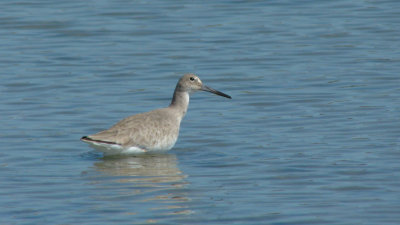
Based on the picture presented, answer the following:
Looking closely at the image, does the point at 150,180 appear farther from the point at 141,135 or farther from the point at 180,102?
the point at 180,102

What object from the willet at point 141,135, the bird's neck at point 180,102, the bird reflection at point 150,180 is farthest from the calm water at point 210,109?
the bird's neck at point 180,102

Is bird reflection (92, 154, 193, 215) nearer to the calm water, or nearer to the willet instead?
the calm water

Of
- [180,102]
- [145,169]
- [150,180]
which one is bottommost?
[145,169]

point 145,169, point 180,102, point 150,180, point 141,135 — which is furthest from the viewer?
point 180,102

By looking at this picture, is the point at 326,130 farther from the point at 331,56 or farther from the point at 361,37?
the point at 361,37

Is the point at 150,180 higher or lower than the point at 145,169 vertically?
higher

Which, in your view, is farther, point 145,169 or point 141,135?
Result: point 141,135

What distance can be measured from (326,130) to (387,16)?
869 cm

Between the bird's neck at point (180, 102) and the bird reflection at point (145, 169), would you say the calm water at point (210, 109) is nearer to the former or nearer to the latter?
the bird reflection at point (145, 169)

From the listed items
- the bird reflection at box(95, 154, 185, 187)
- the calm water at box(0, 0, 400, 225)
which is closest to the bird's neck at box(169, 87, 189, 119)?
the calm water at box(0, 0, 400, 225)

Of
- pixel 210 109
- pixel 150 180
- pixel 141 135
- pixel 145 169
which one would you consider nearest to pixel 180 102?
pixel 141 135

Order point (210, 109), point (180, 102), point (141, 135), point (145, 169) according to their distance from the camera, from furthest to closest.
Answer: point (210, 109) < point (180, 102) < point (141, 135) < point (145, 169)

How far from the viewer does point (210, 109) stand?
15773mm

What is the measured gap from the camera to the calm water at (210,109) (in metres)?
10.4
